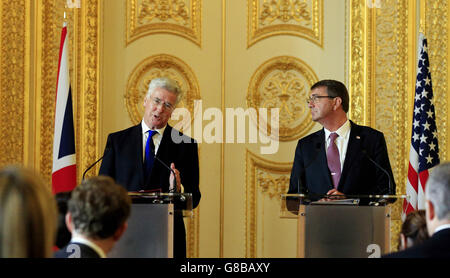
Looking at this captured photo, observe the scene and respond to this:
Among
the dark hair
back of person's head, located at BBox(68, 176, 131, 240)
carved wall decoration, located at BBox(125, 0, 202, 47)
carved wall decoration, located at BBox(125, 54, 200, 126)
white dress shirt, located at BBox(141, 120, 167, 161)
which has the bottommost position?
back of person's head, located at BBox(68, 176, 131, 240)

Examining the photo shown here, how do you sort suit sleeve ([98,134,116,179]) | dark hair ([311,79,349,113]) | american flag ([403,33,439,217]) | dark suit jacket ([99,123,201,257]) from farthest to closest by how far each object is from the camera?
american flag ([403,33,439,217]) → dark hair ([311,79,349,113]) → suit sleeve ([98,134,116,179]) → dark suit jacket ([99,123,201,257])

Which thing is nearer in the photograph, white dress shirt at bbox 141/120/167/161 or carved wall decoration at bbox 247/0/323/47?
white dress shirt at bbox 141/120/167/161

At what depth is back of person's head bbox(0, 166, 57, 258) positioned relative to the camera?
182 cm

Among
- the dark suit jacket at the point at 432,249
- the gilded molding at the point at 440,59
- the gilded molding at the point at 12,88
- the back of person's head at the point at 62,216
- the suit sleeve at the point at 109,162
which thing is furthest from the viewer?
the gilded molding at the point at 440,59

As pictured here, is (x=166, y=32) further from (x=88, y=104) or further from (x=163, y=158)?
(x=163, y=158)

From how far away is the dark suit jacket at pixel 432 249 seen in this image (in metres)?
2.46

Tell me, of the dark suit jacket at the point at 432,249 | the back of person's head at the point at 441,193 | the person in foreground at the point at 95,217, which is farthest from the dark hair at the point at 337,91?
the person in foreground at the point at 95,217

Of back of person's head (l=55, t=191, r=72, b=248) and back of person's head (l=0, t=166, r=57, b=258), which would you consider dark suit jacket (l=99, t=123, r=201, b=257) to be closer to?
back of person's head (l=55, t=191, r=72, b=248)

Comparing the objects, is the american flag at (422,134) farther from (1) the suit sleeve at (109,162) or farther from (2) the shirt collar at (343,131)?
(1) the suit sleeve at (109,162)

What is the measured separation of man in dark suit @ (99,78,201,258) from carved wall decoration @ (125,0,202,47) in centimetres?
174

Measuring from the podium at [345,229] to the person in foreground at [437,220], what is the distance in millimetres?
1336

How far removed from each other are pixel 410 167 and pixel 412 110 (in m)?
0.70

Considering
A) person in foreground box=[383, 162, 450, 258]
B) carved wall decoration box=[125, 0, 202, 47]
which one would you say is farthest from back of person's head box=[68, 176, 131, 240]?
carved wall decoration box=[125, 0, 202, 47]
